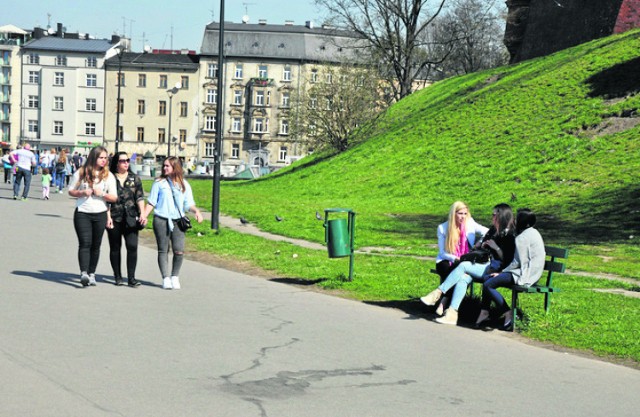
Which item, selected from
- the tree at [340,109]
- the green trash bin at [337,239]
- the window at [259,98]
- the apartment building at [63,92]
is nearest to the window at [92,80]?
the apartment building at [63,92]

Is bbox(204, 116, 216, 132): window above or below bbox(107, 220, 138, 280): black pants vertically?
above

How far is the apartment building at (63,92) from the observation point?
114 meters

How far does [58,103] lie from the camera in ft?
377

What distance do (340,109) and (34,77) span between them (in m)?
72.3

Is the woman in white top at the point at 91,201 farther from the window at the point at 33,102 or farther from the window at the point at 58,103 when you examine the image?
the window at the point at 33,102

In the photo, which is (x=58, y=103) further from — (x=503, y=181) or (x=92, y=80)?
(x=503, y=181)

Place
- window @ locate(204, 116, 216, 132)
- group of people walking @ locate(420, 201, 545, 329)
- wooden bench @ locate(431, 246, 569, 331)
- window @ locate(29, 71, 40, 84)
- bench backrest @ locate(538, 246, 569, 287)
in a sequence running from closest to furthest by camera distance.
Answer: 1. wooden bench @ locate(431, 246, 569, 331)
2. group of people walking @ locate(420, 201, 545, 329)
3. bench backrest @ locate(538, 246, 569, 287)
4. window @ locate(204, 116, 216, 132)
5. window @ locate(29, 71, 40, 84)

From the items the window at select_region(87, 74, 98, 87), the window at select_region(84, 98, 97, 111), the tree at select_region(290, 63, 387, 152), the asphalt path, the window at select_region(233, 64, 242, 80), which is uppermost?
the window at select_region(233, 64, 242, 80)

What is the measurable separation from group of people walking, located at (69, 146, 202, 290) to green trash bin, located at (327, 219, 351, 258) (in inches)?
79.1

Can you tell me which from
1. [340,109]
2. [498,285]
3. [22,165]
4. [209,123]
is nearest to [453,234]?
[498,285]

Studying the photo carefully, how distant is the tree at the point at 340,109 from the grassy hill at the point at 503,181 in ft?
4.54

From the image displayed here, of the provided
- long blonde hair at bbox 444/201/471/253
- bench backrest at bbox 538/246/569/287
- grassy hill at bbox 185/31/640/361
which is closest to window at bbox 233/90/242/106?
grassy hill at bbox 185/31/640/361

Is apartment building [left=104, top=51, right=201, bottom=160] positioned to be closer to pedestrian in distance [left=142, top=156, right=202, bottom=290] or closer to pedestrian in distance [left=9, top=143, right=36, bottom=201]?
pedestrian in distance [left=9, top=143, right=36, bottom=201]

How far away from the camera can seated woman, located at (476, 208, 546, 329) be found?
1095 cm
